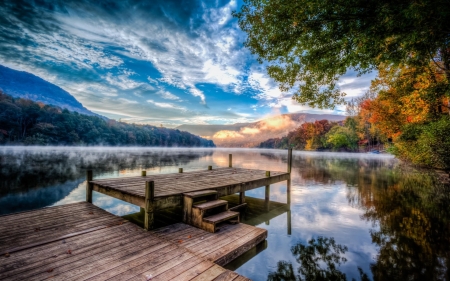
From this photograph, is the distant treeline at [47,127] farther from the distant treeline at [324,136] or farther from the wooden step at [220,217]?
the wooden step at [220,217]

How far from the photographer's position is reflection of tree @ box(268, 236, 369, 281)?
4.41 metres

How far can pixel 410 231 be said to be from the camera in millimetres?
6648

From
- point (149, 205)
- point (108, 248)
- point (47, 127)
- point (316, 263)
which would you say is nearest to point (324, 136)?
point (316, 263)

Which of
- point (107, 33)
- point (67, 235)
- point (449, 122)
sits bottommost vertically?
point (67, 235)

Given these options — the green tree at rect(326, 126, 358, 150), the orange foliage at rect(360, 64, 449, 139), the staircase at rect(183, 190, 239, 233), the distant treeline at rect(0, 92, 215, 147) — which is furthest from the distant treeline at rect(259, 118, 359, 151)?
the distant treeline at rect(0, 92, 215, 147)

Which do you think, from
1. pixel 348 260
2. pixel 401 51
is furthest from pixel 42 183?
pixel 401 51

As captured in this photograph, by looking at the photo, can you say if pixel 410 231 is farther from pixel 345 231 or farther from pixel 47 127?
pixel 47 127

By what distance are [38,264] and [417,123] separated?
2575cm

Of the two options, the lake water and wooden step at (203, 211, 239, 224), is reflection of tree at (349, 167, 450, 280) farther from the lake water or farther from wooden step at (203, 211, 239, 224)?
wooden step at (203, 211, 239, 224)

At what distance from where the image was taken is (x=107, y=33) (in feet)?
75.5

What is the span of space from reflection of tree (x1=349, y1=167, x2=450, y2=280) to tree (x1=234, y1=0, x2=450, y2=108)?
17.3 feet

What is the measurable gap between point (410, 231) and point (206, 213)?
678 centimetres

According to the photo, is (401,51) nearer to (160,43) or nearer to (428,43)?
(428,43)

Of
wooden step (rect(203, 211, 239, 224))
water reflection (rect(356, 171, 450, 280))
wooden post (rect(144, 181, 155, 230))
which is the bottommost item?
water reflection (rect(356, 171, 450, 280))
